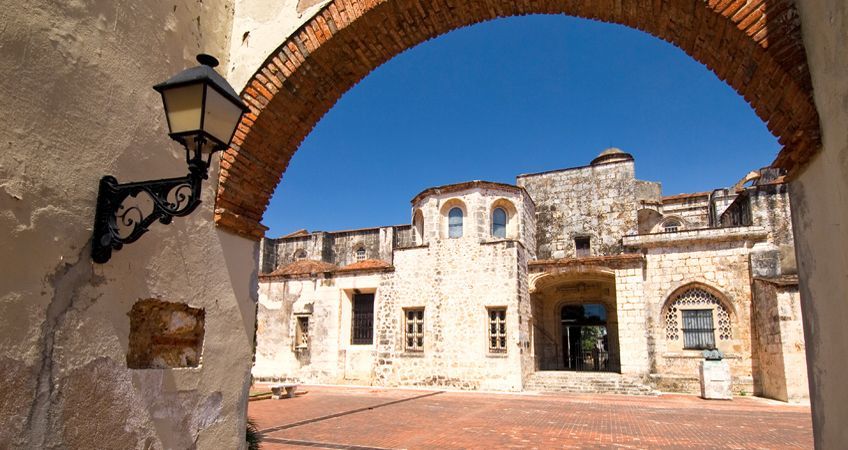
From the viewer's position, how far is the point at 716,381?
16.2m

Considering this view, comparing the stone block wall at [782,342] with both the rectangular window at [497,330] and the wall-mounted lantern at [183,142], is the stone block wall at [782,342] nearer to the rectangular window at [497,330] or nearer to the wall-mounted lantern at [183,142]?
the rectangular window at [497,330]

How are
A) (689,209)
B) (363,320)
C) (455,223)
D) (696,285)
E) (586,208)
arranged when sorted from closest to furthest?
(696,285) < (455,223) < (363,320) < (586,208) < (689,209)

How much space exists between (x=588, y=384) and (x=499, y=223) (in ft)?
22.4

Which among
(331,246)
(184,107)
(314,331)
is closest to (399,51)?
(184,107)

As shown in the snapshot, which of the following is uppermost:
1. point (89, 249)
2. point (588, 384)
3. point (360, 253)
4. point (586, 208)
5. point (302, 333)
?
point (586, 208)

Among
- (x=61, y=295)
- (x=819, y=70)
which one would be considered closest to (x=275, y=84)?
(x=61, y=295)

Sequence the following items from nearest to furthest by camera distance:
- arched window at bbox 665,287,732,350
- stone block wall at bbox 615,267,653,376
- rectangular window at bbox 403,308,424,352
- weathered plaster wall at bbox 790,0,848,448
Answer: weathered plaster wall at bbox 790,0,848,448
arched window at bbox 665,287,732,350
stone block wall at bbox 615,267,653,376
rectangular window at bbox 403,308,424,352

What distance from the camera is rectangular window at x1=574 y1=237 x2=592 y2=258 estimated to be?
84.6ft

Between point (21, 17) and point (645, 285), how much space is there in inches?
772

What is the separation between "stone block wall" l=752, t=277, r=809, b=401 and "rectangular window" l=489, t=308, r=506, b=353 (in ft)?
27.3

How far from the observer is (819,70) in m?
2.87

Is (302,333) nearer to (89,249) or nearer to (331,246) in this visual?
(331,246)

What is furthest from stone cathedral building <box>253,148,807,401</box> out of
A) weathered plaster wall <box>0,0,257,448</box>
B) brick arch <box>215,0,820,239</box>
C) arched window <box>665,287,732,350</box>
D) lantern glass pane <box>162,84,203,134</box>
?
lantern glass pane <box>162,84,203,134</box>

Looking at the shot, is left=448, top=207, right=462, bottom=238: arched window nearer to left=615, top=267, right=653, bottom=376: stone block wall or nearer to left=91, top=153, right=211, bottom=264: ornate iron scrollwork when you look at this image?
left=615, top=267, right=653, bottom=376: stone block wall
